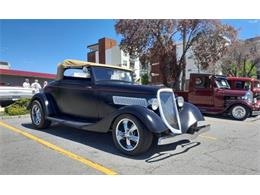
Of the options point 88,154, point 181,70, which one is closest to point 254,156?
point 88,154

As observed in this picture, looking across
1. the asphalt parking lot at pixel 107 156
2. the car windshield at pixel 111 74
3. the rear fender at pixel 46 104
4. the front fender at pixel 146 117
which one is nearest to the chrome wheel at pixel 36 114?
the rear fender at pixel 46 104

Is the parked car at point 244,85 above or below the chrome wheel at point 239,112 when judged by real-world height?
above

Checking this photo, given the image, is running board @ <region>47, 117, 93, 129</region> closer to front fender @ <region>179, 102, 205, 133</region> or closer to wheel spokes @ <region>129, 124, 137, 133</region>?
wheel spokes @ <region>129, 124, 137, 133</region>

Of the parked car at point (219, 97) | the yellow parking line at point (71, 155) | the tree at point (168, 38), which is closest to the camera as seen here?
the yellow parking line at point (71, 155)

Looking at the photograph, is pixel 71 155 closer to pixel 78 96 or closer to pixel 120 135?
pixel 120 135

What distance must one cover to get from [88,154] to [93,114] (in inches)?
47.0

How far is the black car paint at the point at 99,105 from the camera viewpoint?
13.3ft

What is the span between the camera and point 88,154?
13.6 feet

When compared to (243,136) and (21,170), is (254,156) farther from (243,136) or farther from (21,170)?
(21,170)

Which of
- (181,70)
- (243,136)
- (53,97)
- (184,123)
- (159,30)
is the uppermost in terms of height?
(159,30)

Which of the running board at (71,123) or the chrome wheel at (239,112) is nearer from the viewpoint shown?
the running board at (71,123)

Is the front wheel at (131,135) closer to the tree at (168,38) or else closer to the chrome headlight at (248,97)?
the chrome headlight at (248,97)

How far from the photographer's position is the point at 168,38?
1519 centimetres

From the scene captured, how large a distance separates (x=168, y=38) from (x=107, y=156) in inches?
492
